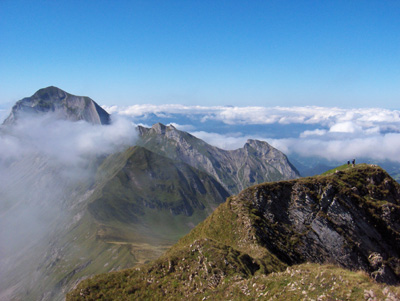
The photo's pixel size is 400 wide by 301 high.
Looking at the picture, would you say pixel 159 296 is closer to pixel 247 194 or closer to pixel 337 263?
pixel 247 194

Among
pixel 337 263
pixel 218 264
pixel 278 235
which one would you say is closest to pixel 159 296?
pixel 218 264

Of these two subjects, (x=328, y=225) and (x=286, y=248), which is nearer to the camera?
(x=286, y=248)

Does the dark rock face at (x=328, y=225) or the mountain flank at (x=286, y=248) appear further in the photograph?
the dark rock face at (x=328, y=225)

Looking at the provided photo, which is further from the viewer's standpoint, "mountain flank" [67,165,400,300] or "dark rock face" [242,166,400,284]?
"dark rock face" [242,166,400,284]

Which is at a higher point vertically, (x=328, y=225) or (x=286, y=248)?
(x=328, y=225)
